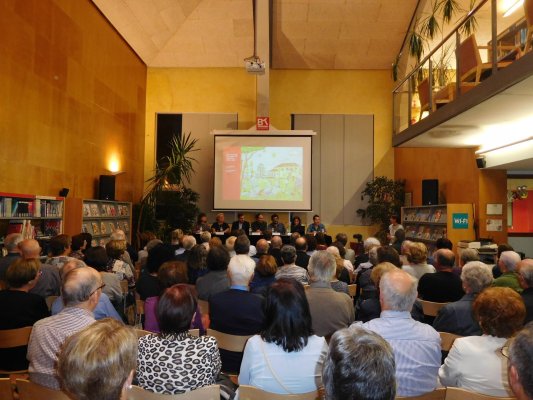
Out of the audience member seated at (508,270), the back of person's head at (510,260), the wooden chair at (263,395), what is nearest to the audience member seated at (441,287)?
the audience member seated at (508,270)

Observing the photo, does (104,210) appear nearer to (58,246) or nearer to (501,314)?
(58,246)

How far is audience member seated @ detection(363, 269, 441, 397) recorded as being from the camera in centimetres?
217

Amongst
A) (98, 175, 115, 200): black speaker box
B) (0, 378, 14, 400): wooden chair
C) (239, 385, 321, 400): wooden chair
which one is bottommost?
(0, 378, 14, 400): wooden chair

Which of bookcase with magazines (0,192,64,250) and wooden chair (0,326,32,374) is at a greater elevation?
bookcase with magazines (0,192,64,250)

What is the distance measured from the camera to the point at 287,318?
2123mm

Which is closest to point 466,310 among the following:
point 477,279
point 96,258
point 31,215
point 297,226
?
point 477,279

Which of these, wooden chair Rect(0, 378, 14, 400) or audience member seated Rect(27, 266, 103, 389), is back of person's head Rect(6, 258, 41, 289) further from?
wooden chair Rect(0, 378, 14, 400)

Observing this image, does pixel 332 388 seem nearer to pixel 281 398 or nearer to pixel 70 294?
pixel 281 398

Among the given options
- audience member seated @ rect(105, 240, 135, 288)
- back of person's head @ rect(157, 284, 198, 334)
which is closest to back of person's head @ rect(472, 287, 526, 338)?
back of person's head @ rect(157, 284, 198, 334)

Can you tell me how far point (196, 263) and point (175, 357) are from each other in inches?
107

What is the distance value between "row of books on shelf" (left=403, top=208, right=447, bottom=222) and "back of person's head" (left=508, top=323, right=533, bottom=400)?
7.88m

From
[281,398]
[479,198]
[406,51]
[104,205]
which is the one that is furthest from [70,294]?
[406,51]

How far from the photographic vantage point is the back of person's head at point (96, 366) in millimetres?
1332

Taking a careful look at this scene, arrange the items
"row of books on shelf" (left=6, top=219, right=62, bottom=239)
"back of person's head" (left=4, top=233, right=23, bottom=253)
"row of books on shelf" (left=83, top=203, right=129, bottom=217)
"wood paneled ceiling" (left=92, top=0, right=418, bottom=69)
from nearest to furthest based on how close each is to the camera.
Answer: "back of person's head" (left=4, top=233, right=23, bottom=253) < "row of books on shelf" (left=6, top=219, right=62, bottom=239) < "row of books on shelf" (left=83, top=203, right=129, bottom=217) < "wood paneled ceiling" (left=92, top=0, right=418, bottom=69)
